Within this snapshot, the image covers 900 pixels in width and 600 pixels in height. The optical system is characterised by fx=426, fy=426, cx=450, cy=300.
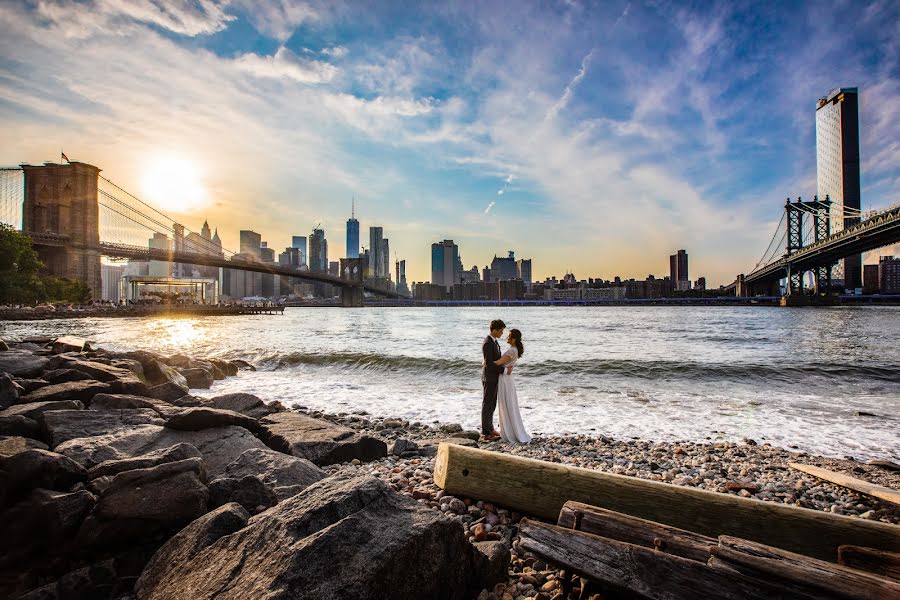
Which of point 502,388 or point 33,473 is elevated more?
point 33,473

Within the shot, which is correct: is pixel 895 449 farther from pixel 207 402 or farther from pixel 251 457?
pixel 207 402

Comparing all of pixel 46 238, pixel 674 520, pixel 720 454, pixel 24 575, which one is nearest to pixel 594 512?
pixel 674 520

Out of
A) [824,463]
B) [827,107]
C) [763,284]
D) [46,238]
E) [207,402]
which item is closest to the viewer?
[824,463]

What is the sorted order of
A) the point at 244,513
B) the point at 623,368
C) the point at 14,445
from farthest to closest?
1. the point at 623,368
2. the point at 14,445
3. the point at 244,513

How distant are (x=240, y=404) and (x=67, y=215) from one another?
7669cm

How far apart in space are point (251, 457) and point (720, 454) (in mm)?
5606

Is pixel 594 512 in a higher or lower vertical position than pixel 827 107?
lower

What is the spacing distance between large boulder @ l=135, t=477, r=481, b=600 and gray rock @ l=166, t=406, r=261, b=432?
2.04 meters

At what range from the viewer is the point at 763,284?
9812cm

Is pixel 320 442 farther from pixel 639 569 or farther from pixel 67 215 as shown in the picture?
pixel 67 215

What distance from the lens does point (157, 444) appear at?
3834 mm

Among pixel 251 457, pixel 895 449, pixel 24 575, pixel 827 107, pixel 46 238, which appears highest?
pixel 827 107

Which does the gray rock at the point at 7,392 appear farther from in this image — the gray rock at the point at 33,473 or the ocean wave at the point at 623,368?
the ocean wave at the point at 623,368

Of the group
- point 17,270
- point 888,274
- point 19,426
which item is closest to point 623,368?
point 19,426
